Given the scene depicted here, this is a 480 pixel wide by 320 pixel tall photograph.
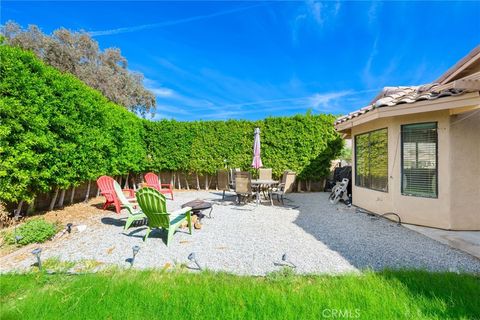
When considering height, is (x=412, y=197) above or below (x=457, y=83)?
below

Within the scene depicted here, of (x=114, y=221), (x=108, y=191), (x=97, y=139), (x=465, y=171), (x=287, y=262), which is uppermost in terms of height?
(x=97, y=139)

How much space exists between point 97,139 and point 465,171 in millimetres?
10356

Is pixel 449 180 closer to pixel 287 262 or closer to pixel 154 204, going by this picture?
pixel 287 262

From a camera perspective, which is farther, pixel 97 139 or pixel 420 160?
pixel 97 139

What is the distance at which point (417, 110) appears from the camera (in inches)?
200

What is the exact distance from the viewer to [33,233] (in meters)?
4.45

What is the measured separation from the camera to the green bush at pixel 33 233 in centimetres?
434

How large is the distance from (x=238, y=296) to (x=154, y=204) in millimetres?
2548

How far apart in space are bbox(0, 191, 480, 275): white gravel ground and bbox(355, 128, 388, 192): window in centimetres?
129

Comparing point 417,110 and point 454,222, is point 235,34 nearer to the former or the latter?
point 417,110

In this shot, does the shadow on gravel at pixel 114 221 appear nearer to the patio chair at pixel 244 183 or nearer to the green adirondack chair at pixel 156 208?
the green adirondack chair at pixel 156 208

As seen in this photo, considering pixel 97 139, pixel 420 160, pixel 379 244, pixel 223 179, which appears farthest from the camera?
pixel 223 179

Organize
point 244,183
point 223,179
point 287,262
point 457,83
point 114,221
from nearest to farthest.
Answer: point 287,262 → point 457,83 → point 114,221 → point 244,183 → point 223,179

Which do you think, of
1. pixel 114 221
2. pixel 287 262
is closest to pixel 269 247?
pixel 287 262
